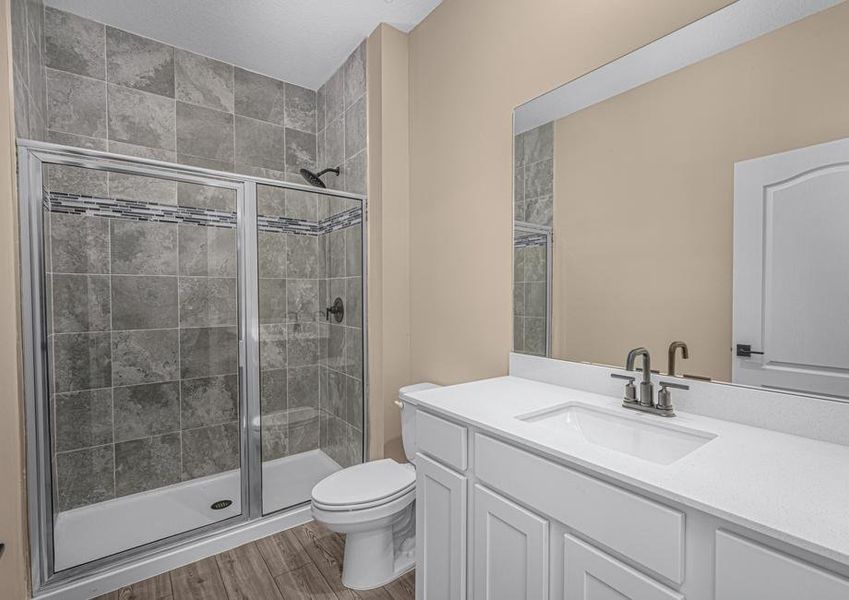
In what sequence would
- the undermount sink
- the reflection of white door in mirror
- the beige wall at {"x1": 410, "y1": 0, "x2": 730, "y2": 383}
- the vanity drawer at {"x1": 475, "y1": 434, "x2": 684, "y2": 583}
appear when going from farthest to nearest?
the beige wall at {"x1": 410, "y1": 0, "x2": 730, "y2": 383} → the undermount sink → the reflection of white door in mirror → the vanity drawer at {"x1": 475, "y1": 434, "x2": 684, "y2": 583}

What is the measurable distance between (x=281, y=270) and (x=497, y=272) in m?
1.25

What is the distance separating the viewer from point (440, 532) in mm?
1314

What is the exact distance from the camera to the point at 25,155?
155 cm

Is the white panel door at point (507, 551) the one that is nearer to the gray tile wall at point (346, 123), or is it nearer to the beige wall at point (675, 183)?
the beige wall at point (675, 183)

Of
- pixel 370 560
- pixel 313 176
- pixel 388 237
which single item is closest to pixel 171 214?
pixel 313 176

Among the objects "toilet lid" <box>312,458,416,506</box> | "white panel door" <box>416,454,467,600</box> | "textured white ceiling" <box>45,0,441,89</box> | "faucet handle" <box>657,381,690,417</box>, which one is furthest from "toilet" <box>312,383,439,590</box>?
"textured white ceiling" <box>45,0,441,89</box>

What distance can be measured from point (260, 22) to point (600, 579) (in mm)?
2836

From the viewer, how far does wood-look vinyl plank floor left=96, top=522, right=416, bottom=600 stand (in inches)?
66.2

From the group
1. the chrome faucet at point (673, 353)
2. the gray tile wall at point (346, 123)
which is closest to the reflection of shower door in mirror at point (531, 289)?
the chrome faucet at point (673, 353)

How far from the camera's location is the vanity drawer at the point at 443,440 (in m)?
1.21

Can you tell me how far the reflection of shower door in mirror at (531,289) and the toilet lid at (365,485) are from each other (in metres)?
0.79

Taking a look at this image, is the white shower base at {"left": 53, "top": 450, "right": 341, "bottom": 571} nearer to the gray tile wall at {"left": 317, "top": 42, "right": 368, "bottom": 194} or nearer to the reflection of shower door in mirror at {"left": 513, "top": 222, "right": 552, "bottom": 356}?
the reflection of shower door in mirror at {"left": 513, "top": 222, "right": 552, "bottom": 356}

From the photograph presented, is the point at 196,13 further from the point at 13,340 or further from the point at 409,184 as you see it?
the point at 13,340

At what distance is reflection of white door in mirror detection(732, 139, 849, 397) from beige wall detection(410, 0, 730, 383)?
0.56 m
